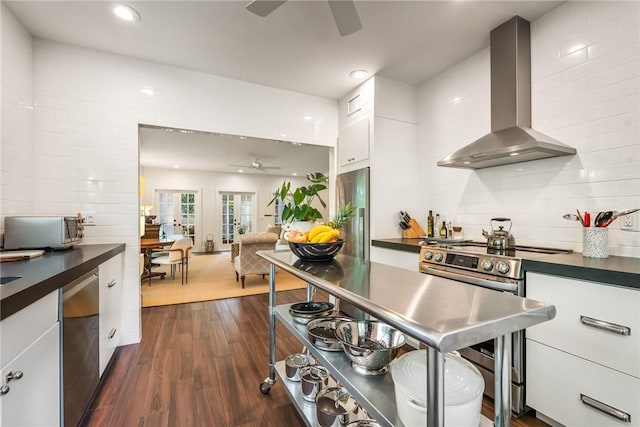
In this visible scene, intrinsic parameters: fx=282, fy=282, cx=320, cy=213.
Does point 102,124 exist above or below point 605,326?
above

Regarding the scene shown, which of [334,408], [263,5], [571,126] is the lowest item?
[334,408]

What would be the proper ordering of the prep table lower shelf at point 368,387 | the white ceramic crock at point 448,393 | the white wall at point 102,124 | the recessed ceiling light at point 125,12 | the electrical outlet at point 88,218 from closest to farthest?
the white ceramic crock at point 448,393 → the prep table lower shelf at point 368,387 → the recessed ceiling light at point 125,12 → the white wall at point 102,124 → the electrical outlet at point 88,218

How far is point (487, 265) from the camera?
1782 millimetres

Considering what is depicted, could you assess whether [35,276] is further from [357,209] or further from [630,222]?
[630,222]

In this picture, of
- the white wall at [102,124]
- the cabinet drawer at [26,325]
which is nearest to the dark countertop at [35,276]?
the cabinet drawer at [26,325]

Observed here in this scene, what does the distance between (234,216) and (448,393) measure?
361 inches

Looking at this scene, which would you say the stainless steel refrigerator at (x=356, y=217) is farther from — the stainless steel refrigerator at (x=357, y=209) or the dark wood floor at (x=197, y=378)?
the dark wood floor at (x=197, y=378)

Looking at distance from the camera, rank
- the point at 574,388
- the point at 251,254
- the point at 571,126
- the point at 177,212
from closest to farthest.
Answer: the point at 574,388, the point at 571,126, the point at 251,254, the point at 177,212

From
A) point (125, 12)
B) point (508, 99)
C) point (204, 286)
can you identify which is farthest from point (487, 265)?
point (204, 286)

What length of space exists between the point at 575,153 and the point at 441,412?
218 centimetres

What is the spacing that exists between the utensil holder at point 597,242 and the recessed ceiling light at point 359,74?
2.31m

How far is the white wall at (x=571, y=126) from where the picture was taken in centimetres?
171

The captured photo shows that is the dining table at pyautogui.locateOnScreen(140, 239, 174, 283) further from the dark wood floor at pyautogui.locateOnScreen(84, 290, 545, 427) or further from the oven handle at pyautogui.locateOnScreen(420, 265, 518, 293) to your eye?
the oven handle at pyautogui.locateOnScreen(420, 265, 518, 293)

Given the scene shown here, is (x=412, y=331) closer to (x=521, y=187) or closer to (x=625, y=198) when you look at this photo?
(x=625, y=198)
